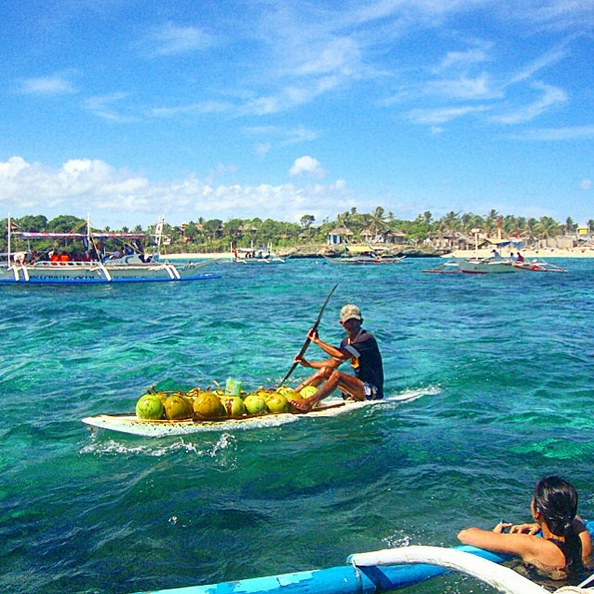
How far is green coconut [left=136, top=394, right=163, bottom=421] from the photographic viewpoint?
347 inches

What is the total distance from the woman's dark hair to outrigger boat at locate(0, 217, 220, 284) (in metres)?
47.2

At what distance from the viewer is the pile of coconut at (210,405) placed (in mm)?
8859

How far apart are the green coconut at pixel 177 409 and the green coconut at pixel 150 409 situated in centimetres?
10

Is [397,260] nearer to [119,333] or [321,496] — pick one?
[119,333]

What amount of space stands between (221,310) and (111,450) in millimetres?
23190

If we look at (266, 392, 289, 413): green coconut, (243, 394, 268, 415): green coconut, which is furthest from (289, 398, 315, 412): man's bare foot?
(243, 394, 268, 415): green coconut

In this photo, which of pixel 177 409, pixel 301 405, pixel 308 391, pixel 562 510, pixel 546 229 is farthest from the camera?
pixel 546 229

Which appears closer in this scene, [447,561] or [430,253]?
[447,561]

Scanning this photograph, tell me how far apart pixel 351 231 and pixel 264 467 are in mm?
141080

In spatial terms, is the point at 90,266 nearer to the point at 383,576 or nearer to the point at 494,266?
the point at 494,266

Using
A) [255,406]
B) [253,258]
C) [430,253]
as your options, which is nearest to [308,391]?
[255,406]

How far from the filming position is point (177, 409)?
8867 millimetres

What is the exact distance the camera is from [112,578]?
215 inches

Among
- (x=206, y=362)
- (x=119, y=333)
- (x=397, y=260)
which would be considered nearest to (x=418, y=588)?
(x=206, y=362)
